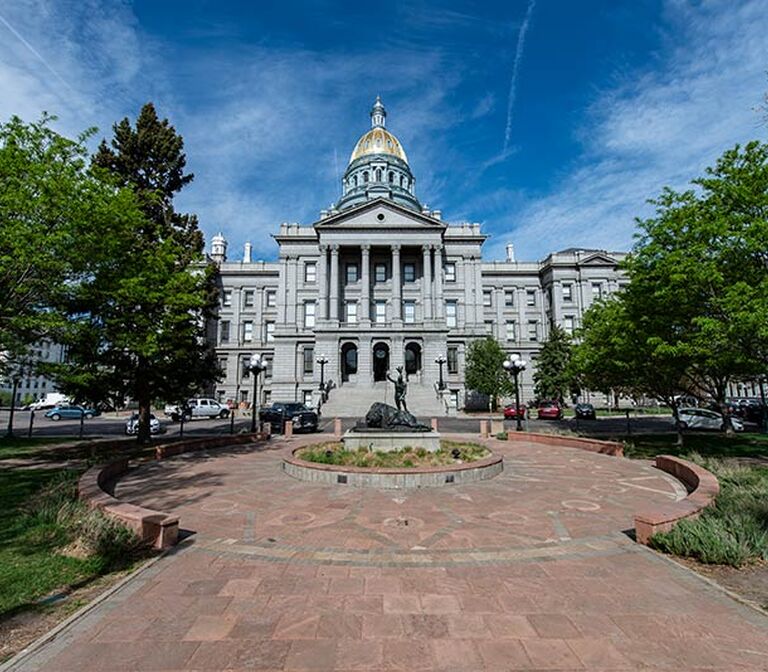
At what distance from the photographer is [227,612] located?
4641mm

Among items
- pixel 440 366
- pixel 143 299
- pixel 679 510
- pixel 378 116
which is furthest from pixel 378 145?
pixel 679 510

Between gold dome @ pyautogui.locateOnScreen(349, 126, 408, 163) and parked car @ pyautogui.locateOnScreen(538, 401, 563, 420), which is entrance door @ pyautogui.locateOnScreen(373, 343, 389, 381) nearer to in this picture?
parked car @ pyautogui.locateOnScreen(538, 401, 563, 420)

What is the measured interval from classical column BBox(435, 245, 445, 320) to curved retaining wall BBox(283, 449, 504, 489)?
3814 centimetres

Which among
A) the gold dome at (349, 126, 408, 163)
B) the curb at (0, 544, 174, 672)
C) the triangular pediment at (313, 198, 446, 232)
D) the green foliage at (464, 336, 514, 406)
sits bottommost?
the curb at (0, 544, 174, 672)

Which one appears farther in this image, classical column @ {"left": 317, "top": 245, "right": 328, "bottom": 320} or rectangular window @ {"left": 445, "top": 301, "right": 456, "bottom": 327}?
rectangular window @ {"left": 445, "top": 301, "right": 456, "bottom": 327}

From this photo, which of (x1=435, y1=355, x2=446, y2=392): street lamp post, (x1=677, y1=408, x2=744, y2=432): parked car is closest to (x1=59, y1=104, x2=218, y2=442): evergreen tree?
(x1=435, y1=355, x2=446, y2=392): street lamp post

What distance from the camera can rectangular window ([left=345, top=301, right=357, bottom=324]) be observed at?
169 ft

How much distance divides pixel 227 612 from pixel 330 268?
4701 cm

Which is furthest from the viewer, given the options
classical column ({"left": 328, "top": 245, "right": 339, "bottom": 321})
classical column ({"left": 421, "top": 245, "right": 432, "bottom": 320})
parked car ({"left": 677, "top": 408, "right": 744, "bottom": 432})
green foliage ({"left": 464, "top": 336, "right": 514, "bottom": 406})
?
classical column ({"left": 421, "top": 245, "right": 432, "bottom": 320})

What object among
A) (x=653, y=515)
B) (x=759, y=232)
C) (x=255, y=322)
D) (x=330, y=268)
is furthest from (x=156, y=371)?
(x=255, y=322)

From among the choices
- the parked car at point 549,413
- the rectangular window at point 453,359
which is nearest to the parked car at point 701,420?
the parked car at point 549,413

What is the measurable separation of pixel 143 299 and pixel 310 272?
40247 millimetres

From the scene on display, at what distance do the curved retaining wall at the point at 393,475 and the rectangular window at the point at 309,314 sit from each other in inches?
1661

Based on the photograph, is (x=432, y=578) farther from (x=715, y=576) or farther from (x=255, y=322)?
(x=255, y=322)
